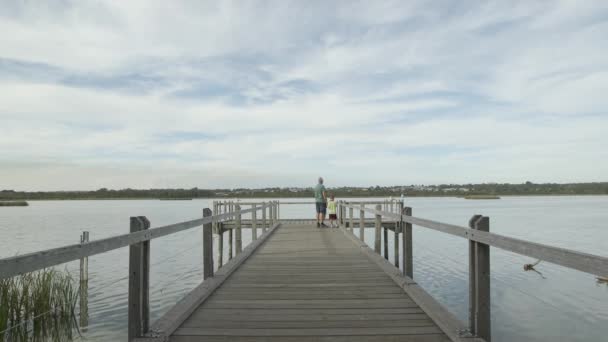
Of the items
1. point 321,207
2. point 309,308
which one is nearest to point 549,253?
point 309,308

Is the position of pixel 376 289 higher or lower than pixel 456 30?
lower

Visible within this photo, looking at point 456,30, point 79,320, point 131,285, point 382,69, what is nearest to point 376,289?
point 131,285

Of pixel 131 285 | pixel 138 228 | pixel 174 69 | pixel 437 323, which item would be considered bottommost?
pixel 437 323

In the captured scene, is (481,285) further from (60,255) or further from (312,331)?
(60,255)

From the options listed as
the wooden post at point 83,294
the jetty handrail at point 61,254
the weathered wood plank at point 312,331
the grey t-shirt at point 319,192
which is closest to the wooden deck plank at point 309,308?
the weathered wood plank at point 312,331

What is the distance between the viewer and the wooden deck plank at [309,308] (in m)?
3.81

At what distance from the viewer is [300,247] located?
10.4 metres

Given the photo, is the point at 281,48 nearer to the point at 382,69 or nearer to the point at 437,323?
the point at 382,69

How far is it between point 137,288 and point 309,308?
1872mm

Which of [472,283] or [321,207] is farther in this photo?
[321,207]

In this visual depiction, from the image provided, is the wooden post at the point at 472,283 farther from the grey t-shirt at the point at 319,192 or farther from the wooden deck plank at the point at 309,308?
the grey t-shirt at the point at 319,192

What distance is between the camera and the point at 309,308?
4684 mm

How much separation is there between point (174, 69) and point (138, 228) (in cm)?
1373

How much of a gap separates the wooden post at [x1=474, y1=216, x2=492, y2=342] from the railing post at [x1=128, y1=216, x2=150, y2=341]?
8.93 feet
